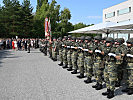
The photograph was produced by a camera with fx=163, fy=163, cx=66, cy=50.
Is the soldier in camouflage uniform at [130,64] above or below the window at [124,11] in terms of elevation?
below

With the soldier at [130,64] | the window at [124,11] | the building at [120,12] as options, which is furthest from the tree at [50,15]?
the soldier at [130,64]

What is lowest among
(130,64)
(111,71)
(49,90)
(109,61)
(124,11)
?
(49,90)

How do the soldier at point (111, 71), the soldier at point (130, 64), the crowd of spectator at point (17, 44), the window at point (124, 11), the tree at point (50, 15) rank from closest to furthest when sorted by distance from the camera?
the soldier at point (111, 71), the soldier at point (130, 64), the crowd of spectator at point (17, 44), the window at point (124, 11), the tree at point (50, 15)

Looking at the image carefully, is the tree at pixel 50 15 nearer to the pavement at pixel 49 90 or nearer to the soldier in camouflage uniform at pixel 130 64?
the pavement at pixel 49 90

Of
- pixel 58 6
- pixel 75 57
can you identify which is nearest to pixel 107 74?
pixel 75 57

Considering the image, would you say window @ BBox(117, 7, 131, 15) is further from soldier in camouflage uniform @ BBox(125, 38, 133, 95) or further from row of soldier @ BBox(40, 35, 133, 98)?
soldier in camouflage uniform @ BBox(125, 38, 133, 95)

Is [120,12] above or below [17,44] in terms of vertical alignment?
above

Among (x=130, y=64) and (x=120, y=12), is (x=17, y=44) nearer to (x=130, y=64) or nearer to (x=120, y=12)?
(x=130, y=64)

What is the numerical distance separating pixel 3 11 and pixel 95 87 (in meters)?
39.7

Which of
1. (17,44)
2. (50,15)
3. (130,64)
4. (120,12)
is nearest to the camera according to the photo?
(130,64)

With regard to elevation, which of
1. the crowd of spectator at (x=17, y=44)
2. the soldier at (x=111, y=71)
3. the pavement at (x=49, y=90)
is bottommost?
the pavement at (x=49, y=90)

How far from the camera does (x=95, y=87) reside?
5.98 metres

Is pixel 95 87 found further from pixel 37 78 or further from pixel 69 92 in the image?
pixel 37 78

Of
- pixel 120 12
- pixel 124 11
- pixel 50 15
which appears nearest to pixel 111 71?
pixel 124 11
